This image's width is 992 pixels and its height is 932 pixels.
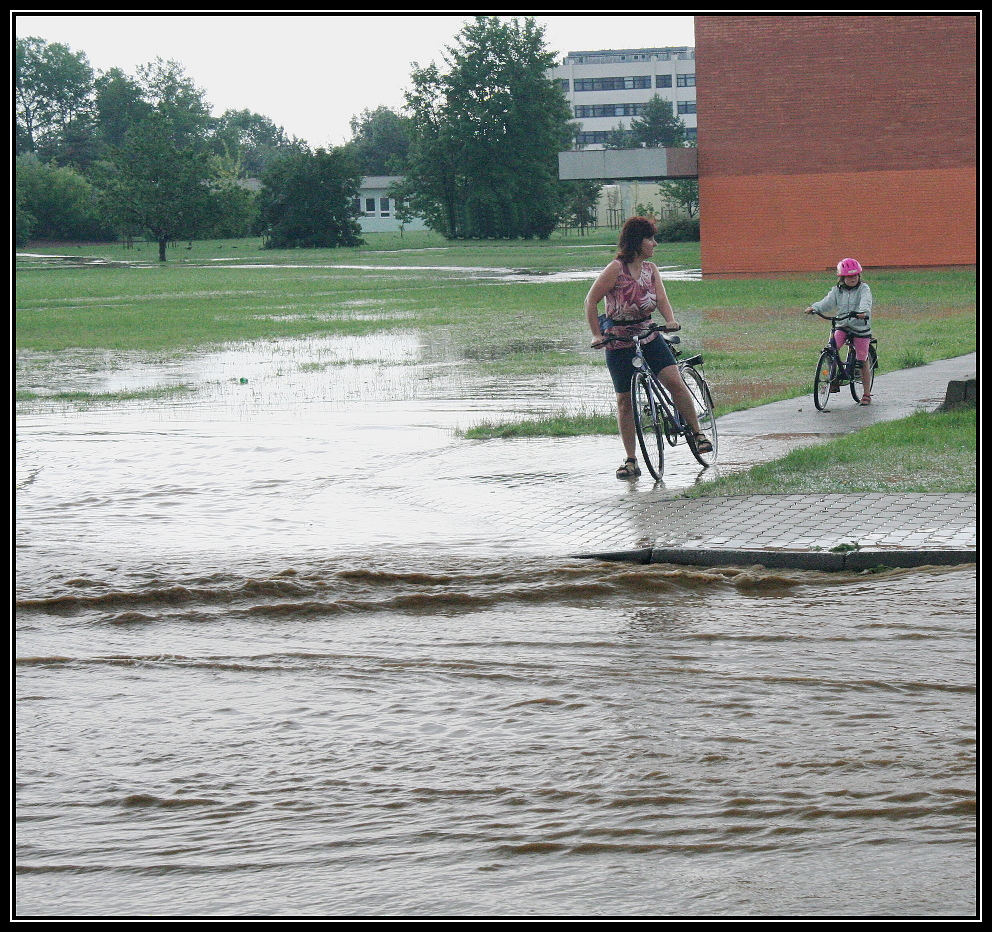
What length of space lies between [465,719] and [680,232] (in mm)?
Answer: 68356

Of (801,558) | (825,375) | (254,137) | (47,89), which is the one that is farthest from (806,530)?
(254,137)

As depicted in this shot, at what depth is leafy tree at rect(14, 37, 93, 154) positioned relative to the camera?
136250 millimetres

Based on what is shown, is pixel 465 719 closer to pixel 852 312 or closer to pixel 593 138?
pixel 852 312

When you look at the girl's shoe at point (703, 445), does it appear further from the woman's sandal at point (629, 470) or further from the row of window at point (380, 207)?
the row of window at point (380, 207)

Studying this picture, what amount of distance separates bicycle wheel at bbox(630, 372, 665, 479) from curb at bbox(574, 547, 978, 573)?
2.26 meters

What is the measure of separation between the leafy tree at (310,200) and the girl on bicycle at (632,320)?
81705 mm

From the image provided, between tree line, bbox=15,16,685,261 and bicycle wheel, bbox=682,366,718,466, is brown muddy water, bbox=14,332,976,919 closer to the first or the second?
bicycle wheel, bbox=682,366,718,466

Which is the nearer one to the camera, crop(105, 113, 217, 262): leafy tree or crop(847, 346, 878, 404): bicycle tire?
crop(847, 346, 878, 404): bicycle tire

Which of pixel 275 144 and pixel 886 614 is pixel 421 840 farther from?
pixel 275 144

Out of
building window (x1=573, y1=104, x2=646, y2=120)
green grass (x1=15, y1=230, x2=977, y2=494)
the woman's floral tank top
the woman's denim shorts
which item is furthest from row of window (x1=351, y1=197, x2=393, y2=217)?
the woman's floral tank top

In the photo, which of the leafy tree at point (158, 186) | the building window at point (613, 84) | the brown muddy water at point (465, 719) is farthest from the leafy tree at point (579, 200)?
the brown muddy water at point (465, 719)

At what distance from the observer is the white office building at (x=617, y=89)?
15638cm

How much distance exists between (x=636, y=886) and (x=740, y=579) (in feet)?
11.7

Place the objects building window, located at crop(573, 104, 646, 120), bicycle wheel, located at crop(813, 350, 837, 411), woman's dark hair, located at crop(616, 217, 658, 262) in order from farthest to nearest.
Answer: building window, located at crop(573, 104, 646, 120) < bicycle wheel, located at crop(813, 350, 837, 411) < woman's dark hair, located at crop(616, 217, 658, 262)
